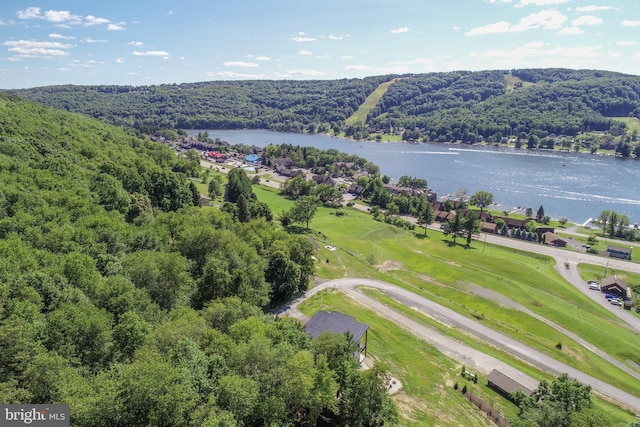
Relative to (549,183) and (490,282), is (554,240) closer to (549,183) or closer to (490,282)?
(490,282)

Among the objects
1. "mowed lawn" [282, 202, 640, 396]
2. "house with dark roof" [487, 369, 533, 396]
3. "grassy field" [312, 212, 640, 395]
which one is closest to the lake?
A: "mowed lawn" [282, 202, 640, 396]

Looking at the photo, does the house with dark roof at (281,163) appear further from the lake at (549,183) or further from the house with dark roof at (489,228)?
the house with dark roof at (489,228)

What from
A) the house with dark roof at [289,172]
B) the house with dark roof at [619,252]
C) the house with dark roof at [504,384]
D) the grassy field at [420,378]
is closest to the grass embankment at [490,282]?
the house with dark roof at [504,384]

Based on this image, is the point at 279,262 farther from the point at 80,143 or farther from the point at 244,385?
Result: the point at 80,143

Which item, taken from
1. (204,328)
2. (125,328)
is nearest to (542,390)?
(204,328)

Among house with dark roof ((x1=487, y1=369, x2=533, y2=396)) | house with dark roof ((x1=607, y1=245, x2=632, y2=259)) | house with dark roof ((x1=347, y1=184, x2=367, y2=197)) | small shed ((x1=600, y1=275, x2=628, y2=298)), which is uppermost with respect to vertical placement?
house with dark roof ((x1=347, y1=184, x2=367, y2=197))

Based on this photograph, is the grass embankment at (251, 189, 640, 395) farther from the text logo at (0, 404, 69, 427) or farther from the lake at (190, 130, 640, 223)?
the lake at (190, 130, 640, 223)

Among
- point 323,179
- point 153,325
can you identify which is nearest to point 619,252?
point 323,179
